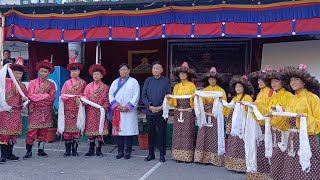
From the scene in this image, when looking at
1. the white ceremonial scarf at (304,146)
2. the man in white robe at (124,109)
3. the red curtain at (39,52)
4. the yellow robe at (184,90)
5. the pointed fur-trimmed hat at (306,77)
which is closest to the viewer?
the white ceremonial scarf at (304,146)

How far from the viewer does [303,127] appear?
163 inches

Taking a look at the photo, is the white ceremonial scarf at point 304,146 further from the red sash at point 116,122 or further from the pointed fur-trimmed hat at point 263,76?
Answer: the red sash at point 116,122

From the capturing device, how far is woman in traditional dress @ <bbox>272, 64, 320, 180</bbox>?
416 centimetres

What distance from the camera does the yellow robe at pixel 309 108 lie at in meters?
4.17

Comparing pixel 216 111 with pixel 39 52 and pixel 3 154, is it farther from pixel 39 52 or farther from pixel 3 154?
pixel 39 52

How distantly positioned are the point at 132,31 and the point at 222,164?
2.92 meters

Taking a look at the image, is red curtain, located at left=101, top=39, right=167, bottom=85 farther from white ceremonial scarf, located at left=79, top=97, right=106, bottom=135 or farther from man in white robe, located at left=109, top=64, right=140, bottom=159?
white ceremonial scarf, located at left=79, top=97, right=106, bottom=135

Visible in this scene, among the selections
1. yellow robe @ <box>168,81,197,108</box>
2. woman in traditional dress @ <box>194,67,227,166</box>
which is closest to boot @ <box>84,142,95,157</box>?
yellow robe @ <box>168,81,197,108</box>

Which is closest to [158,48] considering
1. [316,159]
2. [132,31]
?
[132,31]

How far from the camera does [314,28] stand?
6.06 m

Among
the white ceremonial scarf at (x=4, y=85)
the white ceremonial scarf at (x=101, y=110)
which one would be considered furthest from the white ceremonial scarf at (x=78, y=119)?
the white ceremonial scarf at (x=4, y=85)

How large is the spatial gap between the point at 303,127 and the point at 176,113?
2.82m

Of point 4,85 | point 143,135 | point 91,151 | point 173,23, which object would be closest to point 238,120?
point 173,23

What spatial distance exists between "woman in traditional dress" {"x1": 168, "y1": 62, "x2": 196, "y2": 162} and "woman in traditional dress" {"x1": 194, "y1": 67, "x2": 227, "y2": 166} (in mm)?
172
